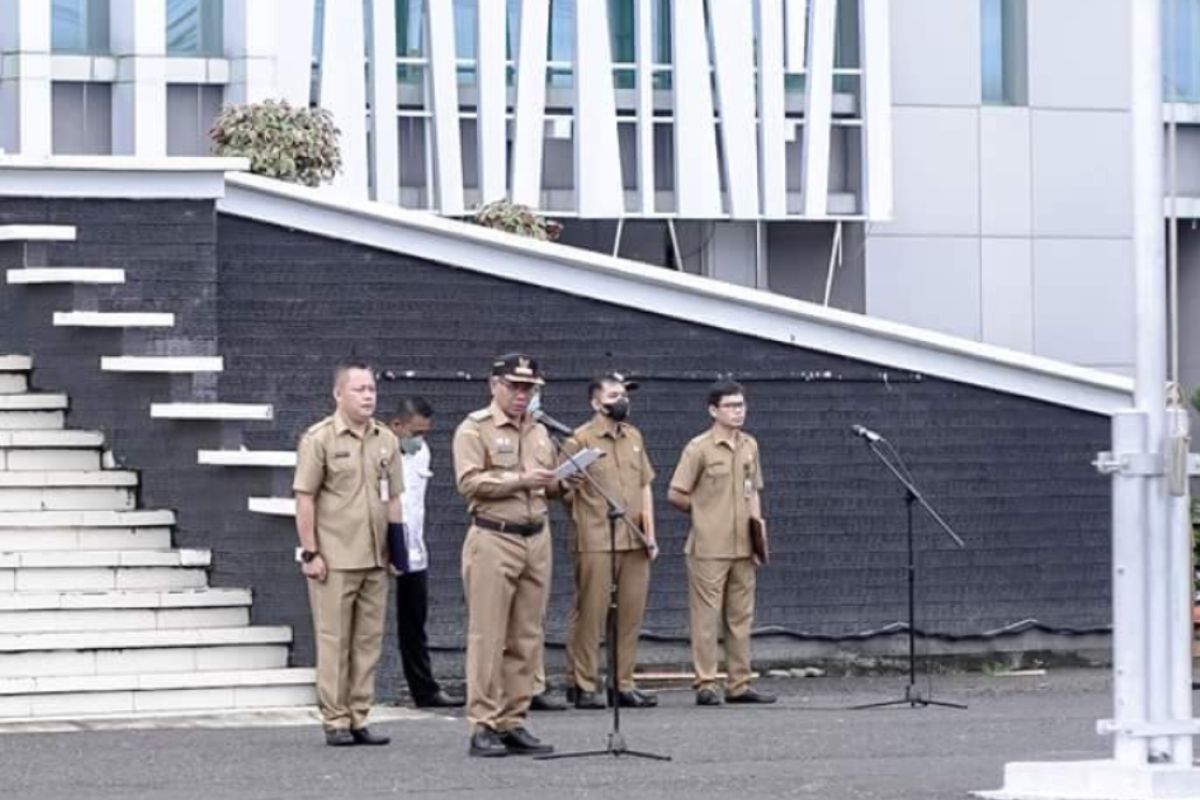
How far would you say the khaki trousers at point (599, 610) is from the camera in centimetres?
1867

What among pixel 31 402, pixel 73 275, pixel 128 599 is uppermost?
pixel 73 275

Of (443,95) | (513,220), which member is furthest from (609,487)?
(443,95)

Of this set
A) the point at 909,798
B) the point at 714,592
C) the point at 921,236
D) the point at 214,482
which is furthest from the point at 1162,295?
the point at 921,236

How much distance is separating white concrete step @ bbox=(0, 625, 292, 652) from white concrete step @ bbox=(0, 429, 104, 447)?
5.69ft

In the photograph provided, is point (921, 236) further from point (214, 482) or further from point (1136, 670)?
point (1136, 670)

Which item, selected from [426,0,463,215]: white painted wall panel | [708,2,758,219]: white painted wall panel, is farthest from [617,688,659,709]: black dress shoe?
[708,2,758,219]: white painted wall panel

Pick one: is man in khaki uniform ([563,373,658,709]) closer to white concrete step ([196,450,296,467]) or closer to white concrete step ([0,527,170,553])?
white concrete step ([196,450,296,467])

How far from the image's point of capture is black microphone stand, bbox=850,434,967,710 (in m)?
18.7

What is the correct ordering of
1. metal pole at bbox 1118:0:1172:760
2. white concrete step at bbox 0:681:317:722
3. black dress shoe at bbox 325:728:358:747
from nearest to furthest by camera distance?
metal pole at bbox 1118:0:1172:760, black dress shoe at bbox 325:728:358:747, white concrete step at bbox 0:681:317:722

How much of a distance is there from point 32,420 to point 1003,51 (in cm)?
1621

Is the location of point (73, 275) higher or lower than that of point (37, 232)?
lower

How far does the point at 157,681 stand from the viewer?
17672 millimetres

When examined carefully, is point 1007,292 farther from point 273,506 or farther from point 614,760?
point 614,760

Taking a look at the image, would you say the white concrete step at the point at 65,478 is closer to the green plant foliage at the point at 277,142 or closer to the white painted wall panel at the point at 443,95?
the green plant foliage at the point at 277,142
